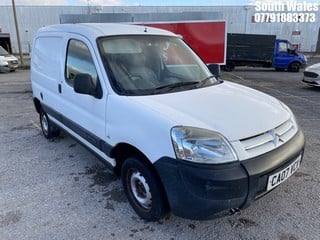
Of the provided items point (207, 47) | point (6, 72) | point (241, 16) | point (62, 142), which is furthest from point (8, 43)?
point (62, 142)

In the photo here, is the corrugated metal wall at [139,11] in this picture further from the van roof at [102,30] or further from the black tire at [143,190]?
the black tire at [143,190]

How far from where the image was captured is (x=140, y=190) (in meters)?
2.80

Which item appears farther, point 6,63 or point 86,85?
point 6,63

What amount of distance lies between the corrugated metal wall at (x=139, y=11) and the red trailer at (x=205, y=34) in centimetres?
2833

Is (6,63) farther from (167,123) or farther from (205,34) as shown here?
(167,123)

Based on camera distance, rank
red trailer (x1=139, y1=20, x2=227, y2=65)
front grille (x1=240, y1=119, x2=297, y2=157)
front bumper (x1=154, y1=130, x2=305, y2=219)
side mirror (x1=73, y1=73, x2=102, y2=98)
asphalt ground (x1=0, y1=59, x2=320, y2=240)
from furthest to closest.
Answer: red trailer (x1=139, y1=20, x2=227, y2=65)
side mirror (x1=73, y1=73, x2=102, y2=98)
asphalt ground (x1=0, y1=59, x2=320, y2=240)
front grille (x1=240, y1=119, x2=297, y2=157)
front bumper (x1=154, y1=130, x2=305, y2=219)

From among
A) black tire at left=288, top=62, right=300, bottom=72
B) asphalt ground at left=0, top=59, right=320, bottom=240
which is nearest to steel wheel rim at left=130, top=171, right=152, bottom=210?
asphalt ground at left=0, top=59, right=320, bottom=240

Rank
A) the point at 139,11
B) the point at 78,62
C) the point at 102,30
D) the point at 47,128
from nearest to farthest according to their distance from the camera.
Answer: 1. the point at 102,30
2. the point at 78,62
3. the point at 47,128
4. the point at 139,11

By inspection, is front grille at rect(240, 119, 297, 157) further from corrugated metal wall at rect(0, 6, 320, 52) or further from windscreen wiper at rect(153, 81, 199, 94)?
corrugated metal wall at rect(0, 6, 320, 52)

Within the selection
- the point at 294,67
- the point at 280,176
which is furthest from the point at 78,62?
the point at 294,67

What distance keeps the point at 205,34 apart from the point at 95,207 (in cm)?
878

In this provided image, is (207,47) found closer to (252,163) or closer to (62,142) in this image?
(62,142)

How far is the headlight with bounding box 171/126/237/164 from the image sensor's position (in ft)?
7.07

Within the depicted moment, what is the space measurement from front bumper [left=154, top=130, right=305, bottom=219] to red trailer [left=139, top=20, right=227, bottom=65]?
865cm
